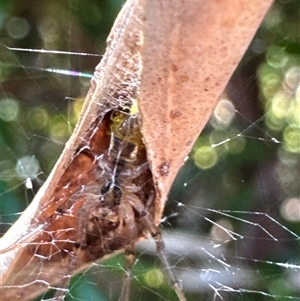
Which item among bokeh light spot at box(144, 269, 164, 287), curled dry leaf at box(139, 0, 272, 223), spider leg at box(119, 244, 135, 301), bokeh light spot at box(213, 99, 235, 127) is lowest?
bokeh light spot at box(144, 269, 164, 287)

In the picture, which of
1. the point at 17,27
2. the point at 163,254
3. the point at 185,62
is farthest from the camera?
the point at 17,27

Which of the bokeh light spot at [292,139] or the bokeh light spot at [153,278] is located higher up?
the bokeh light spot at [292,139]

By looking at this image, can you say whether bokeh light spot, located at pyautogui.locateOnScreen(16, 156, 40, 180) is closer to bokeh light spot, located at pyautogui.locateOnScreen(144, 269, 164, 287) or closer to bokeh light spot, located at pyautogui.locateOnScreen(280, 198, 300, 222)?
bokeh light spot, located at pyautogui.locateOnScreen(144, 269, 164, 287)

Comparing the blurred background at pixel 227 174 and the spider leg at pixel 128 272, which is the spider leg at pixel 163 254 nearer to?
the spider leg at pixel 128 272

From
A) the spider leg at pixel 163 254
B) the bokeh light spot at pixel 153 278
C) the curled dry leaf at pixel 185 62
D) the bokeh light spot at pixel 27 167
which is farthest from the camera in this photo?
the bokeh light spot at pixel 27 167

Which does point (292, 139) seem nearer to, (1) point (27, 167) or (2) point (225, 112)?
(2) point (225, 112)

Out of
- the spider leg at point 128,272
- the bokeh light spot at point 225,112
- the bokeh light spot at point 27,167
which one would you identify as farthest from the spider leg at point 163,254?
the bokeh light spot at point 27,167

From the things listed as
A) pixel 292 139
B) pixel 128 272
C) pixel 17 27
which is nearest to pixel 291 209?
pixel 292 139

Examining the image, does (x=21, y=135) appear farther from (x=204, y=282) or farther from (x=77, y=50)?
(x=204, y=282)

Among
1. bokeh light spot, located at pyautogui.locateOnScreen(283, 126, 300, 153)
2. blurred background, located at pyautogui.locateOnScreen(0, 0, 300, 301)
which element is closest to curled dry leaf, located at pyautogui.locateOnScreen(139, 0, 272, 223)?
blurred background, located at pyautogui.locateOnScreen(0, 0, 300, 301)
